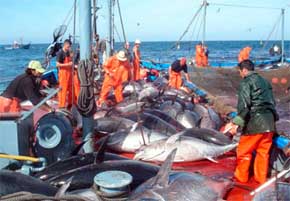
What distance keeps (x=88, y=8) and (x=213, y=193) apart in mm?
3417

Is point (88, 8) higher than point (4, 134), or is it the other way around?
point (88, 8)

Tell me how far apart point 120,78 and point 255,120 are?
6833mm

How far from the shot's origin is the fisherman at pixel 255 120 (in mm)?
5742

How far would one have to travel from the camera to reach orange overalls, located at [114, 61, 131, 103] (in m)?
11.9

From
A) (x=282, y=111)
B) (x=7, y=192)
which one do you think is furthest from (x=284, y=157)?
(x=282, y=111)

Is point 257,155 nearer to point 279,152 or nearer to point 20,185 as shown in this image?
point 279,152

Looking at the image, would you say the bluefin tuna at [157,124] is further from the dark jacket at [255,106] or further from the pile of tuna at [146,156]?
the dark jacket at [255,106]

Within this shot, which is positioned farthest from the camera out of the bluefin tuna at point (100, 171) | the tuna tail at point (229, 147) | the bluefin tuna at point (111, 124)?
the bluefin tuna at point (111, 124)

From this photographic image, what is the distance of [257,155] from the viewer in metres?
5.88

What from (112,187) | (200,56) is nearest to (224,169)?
(112,187)

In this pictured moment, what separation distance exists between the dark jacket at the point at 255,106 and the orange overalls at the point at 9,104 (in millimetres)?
3685

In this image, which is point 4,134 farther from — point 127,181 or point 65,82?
point 65,82

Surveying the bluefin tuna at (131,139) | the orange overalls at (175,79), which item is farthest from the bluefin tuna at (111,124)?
the orange overalls at (175,79)

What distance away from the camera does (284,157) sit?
6.16 m
